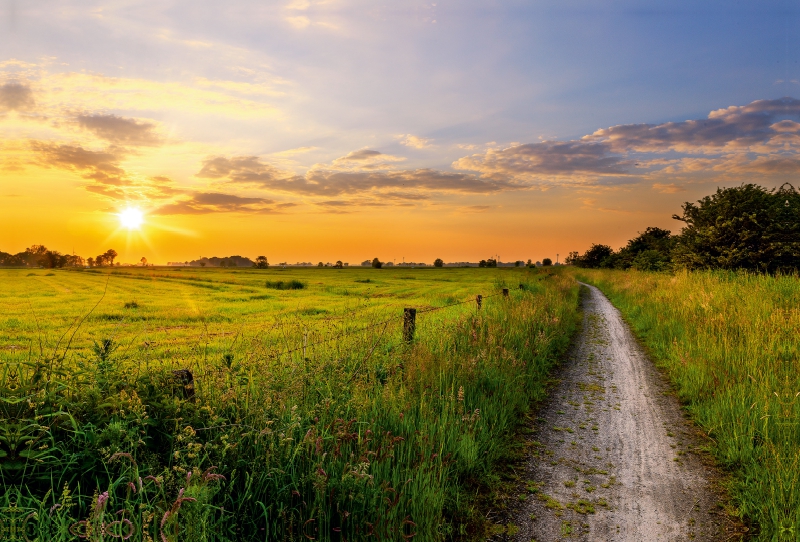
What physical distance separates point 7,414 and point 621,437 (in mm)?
7112

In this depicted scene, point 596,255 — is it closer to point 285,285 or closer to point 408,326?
point 285,285

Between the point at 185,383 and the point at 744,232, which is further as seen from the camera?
the point at 744,232

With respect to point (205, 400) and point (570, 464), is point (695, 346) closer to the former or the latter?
point (570, 464)

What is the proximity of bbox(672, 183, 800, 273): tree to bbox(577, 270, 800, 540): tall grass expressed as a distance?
6.87 metres

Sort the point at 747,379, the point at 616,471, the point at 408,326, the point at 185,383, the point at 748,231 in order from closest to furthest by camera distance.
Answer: the point at 185,383 → the point at 616,471 → the point at 747,379 → the point at 408,326 → the point at 748,231

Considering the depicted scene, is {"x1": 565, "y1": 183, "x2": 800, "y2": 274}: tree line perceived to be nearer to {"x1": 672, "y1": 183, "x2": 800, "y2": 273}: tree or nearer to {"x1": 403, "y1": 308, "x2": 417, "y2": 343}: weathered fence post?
{"x1": 672, "y1": 183, "x2": 800, "y2": 273}: tree

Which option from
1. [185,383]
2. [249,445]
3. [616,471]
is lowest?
[616,471]

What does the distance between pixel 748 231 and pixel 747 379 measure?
18.0 m

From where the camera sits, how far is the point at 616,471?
212 inches

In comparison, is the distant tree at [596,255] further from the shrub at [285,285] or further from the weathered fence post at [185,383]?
the weathered fence post at [185,383]

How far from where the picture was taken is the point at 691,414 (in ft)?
23.7

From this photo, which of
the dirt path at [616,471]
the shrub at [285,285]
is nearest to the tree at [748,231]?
the dirt path at [616,471]

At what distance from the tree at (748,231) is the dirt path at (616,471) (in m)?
16.3

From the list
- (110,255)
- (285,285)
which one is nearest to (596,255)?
(285,285)
